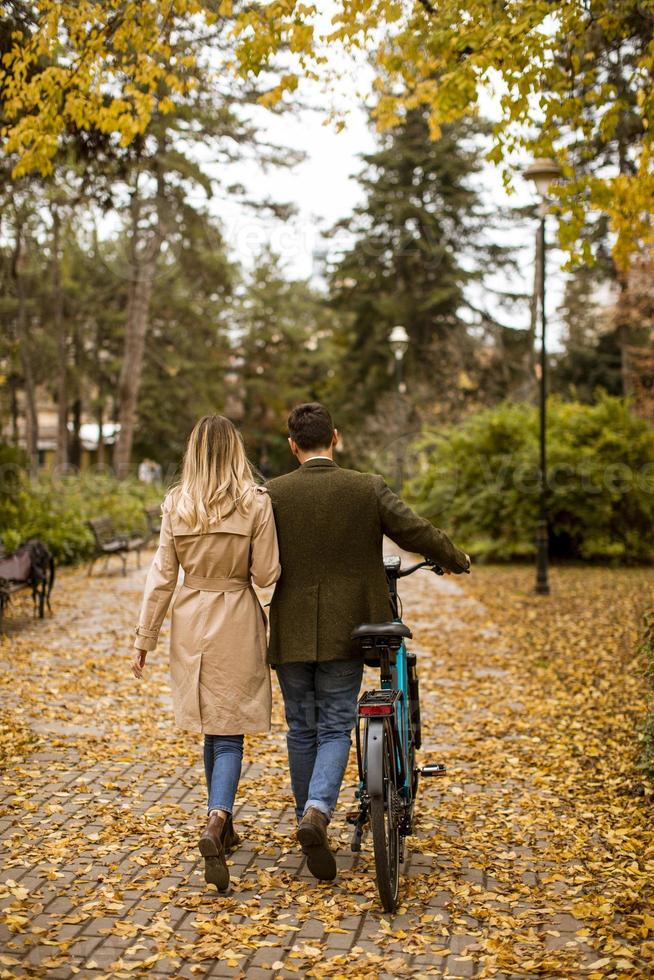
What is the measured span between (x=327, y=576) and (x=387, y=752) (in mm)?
759

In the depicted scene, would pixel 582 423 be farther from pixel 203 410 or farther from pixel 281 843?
pixel 203 410

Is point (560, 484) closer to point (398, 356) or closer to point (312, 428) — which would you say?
point (398, 356)

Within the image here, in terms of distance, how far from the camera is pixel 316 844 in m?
4.10

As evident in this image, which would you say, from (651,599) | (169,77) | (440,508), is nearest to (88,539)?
(440,508)

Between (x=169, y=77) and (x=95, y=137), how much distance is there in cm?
379

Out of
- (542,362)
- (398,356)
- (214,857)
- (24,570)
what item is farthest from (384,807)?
(398,356)

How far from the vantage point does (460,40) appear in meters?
7.14

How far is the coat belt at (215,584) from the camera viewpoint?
4.41 metres

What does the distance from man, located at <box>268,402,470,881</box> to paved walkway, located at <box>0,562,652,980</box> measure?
32 cm

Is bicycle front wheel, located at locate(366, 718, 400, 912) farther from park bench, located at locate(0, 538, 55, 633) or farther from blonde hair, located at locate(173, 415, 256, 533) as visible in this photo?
park bench, located at locate(0, 538, 55, 633)

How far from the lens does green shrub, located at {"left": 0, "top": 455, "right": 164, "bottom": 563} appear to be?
15.8 meters

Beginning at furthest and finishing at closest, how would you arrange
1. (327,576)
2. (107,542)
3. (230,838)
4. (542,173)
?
1. (107,542)
2. (542,173)
3. (230,838)
4. (327,576)

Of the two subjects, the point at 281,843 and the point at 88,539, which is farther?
the point at 88,539

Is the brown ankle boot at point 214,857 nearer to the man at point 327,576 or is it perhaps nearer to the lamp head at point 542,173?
the man at point 327,576
